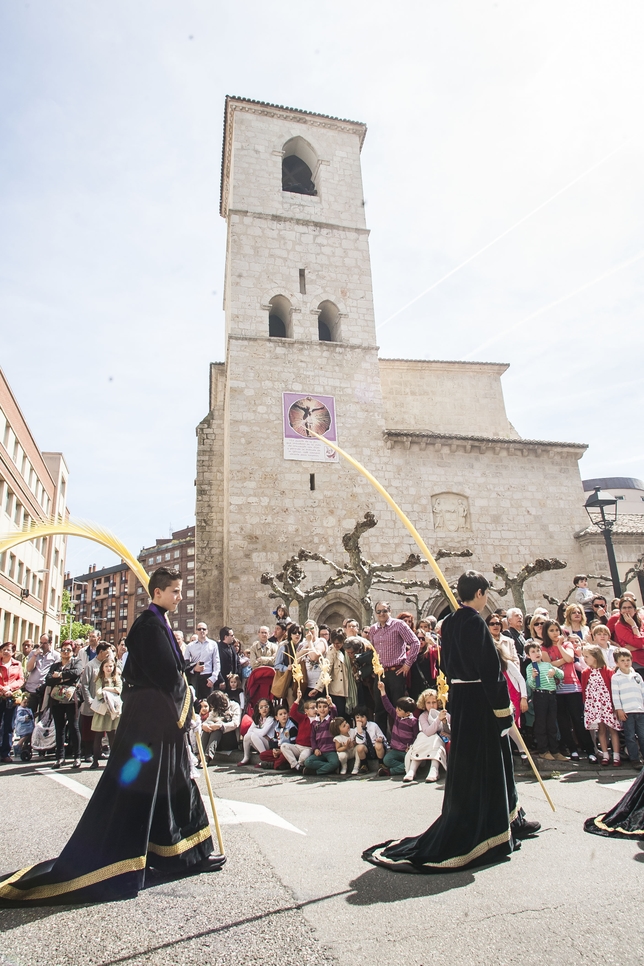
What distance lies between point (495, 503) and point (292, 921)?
822 inches

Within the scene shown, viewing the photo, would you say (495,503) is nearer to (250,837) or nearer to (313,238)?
(313,238)

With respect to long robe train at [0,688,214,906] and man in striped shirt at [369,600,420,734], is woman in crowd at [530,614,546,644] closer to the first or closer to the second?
man in striped shirt at [369,600,420,734]

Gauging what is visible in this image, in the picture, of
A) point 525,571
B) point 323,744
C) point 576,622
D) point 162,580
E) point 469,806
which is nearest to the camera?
point 469,806

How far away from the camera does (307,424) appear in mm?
21656

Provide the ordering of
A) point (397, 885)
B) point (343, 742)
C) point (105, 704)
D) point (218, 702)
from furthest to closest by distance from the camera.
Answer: point (218, 702)
point (105, 704)
point (343, 742)
point (397, 885)

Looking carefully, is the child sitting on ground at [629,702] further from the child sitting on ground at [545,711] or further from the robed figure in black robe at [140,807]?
the robed figure in black robe at [140,807]

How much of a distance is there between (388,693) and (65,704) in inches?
206

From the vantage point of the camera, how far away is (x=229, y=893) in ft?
11.0

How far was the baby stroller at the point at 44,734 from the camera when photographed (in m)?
10.8

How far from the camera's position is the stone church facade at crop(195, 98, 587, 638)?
20.6m

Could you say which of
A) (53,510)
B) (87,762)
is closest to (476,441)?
(87,762)

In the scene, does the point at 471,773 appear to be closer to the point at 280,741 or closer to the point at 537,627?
the point at 537,627

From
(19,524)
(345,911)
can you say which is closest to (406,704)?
(345,911)

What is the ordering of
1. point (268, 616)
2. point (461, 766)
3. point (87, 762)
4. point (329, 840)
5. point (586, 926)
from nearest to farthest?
point (586, 926) → point (461, 766) → point (329, 840) → point (87, 762) → point (268, 616)
